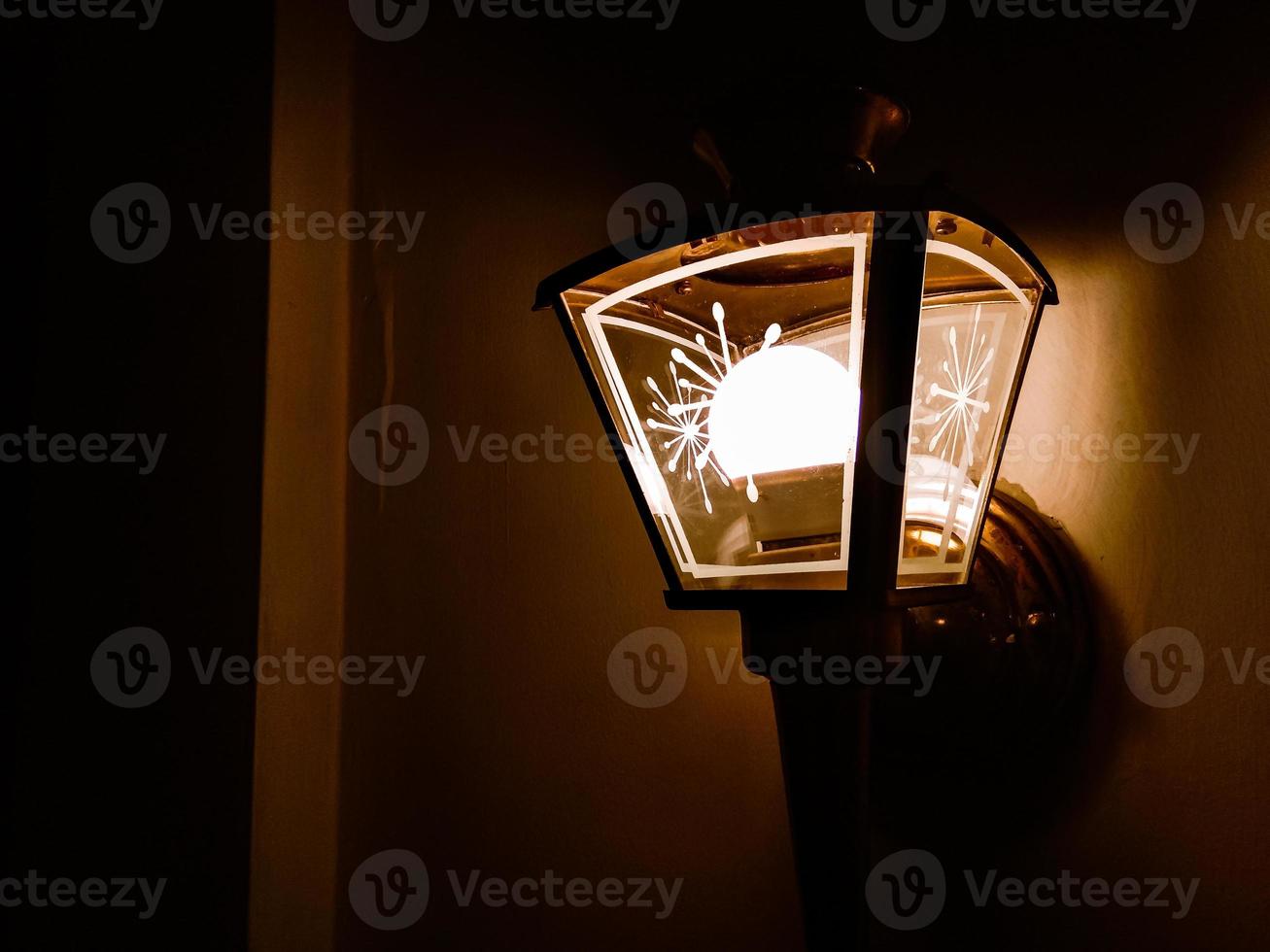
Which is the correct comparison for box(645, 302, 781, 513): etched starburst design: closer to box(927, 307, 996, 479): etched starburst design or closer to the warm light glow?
the warm light glow

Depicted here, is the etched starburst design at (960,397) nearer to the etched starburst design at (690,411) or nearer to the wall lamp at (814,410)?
the wall lamp at (814,410)

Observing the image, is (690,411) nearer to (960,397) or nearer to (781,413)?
(781,413)

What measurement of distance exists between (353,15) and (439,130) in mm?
151

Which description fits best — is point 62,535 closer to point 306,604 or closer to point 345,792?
point 306,604

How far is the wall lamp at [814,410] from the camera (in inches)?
19.6

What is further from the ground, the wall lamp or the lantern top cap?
the lantern top cap

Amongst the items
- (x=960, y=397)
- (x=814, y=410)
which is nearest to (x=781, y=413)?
(x=814, y=410)

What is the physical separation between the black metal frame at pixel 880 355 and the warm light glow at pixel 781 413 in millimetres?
32

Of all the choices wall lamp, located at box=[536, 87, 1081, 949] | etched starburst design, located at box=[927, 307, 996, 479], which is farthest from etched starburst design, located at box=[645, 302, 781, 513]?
etched starburst design, located at box=[927, 307, 996, 479]

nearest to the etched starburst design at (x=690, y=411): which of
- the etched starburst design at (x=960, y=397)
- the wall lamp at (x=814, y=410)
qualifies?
→ the wall lamp at (x=814, y=410)

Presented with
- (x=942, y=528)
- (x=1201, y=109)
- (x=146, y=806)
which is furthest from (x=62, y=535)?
(x=1201, y=109)

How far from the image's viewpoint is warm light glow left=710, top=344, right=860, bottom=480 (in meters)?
0.53

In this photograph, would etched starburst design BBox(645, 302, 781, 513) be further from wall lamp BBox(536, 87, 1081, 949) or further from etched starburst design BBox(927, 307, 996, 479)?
etched starburst design BBox(927, 307, 996, 479)

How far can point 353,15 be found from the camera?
0.91 meters
